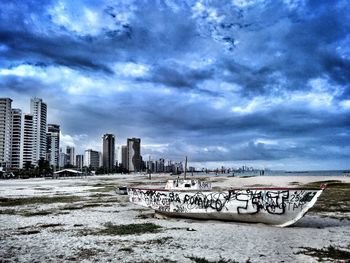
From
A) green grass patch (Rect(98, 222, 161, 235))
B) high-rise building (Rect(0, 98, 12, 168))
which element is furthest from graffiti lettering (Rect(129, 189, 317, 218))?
high-rise building (Rect(0, 98, 12, 168))

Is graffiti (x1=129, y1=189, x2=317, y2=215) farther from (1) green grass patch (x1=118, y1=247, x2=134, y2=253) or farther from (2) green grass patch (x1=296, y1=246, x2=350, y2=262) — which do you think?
(1) green grass patch (x1=118, y1=247, x2=134, y2=253)

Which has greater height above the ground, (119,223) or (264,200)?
(264,200)

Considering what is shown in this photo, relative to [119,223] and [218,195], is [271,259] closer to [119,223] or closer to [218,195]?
[218,195]

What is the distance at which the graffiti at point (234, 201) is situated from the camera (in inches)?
674

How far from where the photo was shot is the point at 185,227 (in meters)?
17.7

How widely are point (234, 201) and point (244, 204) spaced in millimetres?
526

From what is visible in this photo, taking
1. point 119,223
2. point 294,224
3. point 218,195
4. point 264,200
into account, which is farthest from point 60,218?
point 294,224

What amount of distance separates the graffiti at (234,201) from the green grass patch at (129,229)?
2.96 meters

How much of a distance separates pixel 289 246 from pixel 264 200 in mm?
4850

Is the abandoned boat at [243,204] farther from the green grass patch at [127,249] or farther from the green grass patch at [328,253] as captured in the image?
the green grass patch at [127,249]

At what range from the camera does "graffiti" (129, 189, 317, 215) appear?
17.1 m

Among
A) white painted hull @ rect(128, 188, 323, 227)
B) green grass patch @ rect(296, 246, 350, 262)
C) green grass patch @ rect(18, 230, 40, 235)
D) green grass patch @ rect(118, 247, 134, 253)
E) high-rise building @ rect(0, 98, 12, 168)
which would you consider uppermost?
high-rise building @ rect(0, 98, 12, 168)

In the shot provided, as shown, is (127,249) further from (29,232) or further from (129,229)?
(29,232)

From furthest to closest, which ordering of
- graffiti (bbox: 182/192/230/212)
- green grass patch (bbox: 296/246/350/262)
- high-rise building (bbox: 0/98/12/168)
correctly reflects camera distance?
high-rise building (bbox: 0/98/12/168) → graffiti (bbox: 182/192/230/212) → green grass patch (bbox: 296/246/350/262)
